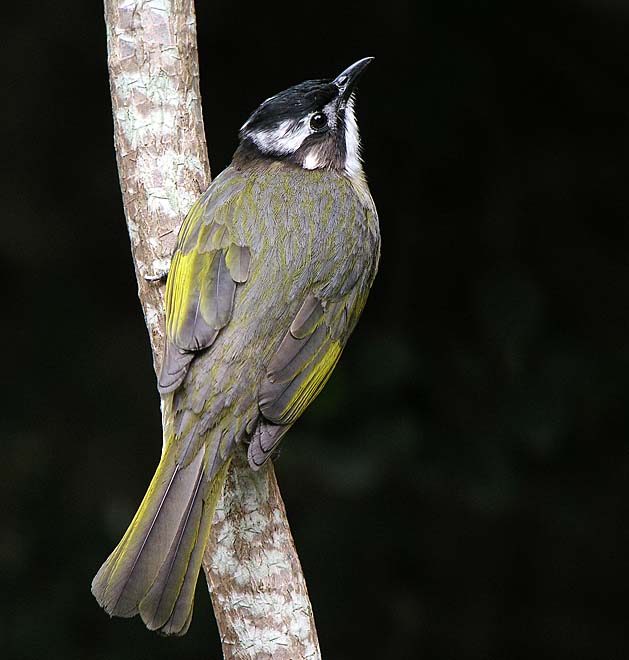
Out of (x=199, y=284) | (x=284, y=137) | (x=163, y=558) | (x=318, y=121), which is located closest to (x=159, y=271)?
(x=199, y=284)

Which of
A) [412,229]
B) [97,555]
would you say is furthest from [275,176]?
[97,555]

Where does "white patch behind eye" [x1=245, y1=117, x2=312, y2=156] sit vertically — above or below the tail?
above

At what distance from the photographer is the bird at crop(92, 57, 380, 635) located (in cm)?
279

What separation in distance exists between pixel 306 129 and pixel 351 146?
22 cm

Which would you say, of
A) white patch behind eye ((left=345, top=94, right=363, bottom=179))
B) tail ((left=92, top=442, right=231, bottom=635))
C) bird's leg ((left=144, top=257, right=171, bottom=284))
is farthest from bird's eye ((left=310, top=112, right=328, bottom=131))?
tail ((left=92, top=442, right=231, bottom=635))

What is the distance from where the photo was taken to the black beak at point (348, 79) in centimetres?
→ 384

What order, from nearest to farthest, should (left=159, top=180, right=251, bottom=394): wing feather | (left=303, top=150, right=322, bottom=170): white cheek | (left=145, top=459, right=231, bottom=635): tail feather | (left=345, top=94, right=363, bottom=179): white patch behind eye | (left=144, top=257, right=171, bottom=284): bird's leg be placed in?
(left=145, top=459, right=231, bottom=635): tail feather < (left=159, top=180, right=251, bottom=394): wing feather < (left=144, top=257, right=171, bottom=284): bird's leg < (left=303, top=150, right=322, bottom=170): white cheek < (left=345, top=94, right=363, bottom=179): white patch behind eye

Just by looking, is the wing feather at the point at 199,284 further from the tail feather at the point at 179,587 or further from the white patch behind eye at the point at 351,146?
the white patch behind eye at the point at 351,146

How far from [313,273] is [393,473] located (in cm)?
147

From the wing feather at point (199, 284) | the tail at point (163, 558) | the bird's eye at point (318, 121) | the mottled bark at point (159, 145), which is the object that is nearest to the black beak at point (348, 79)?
the bird's eye at point (318, 121)

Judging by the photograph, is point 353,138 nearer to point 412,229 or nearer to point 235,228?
point 235,228

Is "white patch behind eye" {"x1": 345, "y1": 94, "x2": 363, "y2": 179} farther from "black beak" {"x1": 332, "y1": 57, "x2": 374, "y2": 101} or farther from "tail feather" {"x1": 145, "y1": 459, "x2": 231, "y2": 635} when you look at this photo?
"tail feather" {"x1": 145, "y1": 459, "x2": 231, "y2": 635}

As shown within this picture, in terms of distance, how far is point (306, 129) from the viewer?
372 cm

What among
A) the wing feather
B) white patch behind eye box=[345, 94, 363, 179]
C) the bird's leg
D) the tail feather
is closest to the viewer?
the tail feather
